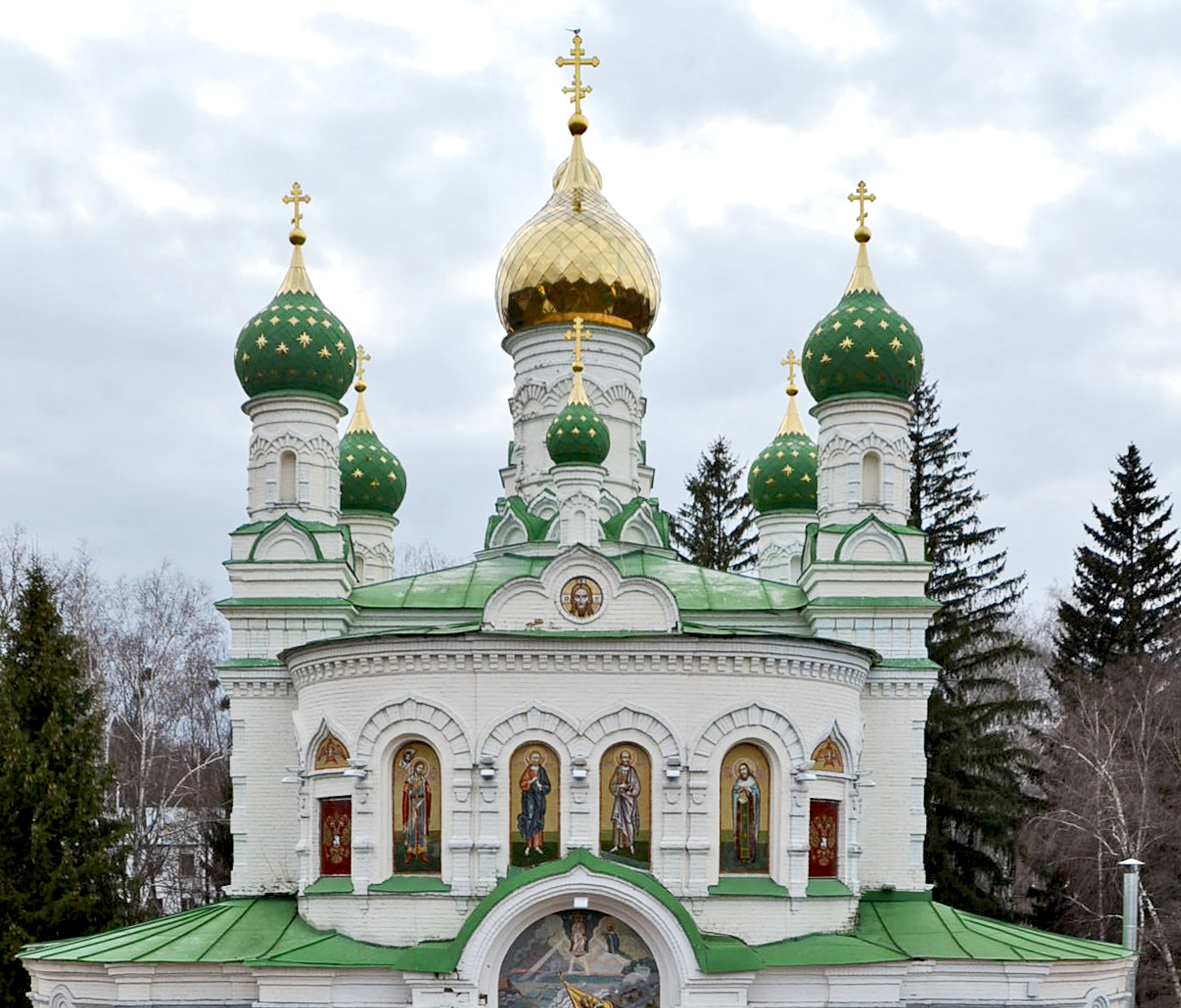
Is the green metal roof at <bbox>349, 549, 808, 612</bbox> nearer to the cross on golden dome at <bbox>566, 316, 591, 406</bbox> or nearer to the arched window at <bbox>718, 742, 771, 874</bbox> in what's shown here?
the cross on golden dome at <bbox>566, 316, 591, 406</bbox>

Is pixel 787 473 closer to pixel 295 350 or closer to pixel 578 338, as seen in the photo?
pixel 578 338

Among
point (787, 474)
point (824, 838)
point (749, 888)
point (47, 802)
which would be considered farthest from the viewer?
point (787, 474)

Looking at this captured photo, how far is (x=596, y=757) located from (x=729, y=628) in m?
2.20

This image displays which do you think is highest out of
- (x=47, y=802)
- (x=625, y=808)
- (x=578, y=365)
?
(x=578, y=365)

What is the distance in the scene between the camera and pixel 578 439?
758 inches

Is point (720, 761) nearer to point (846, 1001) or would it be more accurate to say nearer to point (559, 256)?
point (846, 1001)

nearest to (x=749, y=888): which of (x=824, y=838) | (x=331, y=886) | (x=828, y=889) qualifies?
(x=828, y=889)

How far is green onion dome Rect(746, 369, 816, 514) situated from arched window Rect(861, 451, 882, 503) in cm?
472

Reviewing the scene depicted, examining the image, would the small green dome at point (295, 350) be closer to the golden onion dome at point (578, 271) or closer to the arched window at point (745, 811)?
the golden onion dome at point (578, 271)

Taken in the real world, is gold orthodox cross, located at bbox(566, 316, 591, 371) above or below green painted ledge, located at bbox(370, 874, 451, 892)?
above

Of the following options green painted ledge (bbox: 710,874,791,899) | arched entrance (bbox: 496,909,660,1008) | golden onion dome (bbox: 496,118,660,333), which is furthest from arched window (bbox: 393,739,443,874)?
golden onion dome (bbox: 496,118,660,333)

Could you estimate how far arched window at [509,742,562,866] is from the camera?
17.6 meters

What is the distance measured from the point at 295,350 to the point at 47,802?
6756mm

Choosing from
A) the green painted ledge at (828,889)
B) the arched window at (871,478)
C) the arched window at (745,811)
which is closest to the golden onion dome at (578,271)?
the arched window at (871,478)
